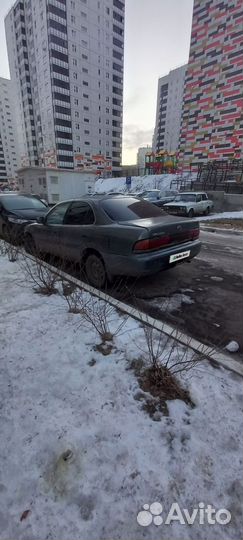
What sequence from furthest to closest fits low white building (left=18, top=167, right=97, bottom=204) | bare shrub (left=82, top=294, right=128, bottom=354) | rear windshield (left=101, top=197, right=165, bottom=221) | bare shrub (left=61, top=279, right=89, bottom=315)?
1. low white building (left=18, top=167, right=97, bottom=204)
2. rear windshield (left=101, top=197, right=165, bottom=221)
3. bare shrub (left=61, top=279, right=89, bottom=315)
4. bare shrub (left=82, top=294, right=128, bottom=354)

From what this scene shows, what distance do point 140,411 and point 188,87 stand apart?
61.2 metres

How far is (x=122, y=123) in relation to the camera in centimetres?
6888

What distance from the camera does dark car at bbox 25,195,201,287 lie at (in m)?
3.31

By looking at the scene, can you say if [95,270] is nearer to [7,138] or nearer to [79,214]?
[79,214]

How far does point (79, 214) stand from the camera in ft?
13.8

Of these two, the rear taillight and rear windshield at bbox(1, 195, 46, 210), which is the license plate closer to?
the rear taillight

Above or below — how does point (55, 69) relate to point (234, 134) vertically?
above

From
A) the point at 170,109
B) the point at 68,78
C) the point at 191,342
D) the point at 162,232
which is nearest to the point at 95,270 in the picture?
the point at 162,232

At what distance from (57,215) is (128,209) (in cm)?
165

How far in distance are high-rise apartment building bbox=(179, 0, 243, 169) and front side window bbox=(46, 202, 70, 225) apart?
4744 centimetres

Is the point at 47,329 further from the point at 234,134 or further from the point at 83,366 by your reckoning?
the point at 234,134

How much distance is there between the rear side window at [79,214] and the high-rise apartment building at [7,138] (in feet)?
339

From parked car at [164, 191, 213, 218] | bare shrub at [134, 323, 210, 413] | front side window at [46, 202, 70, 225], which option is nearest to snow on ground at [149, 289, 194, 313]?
bare shrub at [134, 323, 210, 413]

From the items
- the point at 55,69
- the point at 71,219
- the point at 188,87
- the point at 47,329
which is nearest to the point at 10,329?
the point at 47,329
